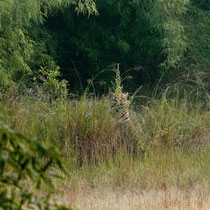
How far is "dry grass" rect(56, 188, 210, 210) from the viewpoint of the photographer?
5809 mm

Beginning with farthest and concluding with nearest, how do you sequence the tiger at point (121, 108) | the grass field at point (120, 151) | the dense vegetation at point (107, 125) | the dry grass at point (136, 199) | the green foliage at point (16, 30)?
the green foliage at point (16, 30) → the tiger at point (121, 108) → the dense vegetation at point (107, 125) → the grass field at point (120, 151) → the dry grass at point (136, 199)

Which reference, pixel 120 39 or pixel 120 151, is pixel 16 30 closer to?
pixel 120 39

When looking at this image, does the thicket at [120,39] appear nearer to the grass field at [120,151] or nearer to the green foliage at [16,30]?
the green foliage at [16,30]

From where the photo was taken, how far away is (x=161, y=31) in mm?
13109

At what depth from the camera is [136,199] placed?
6.18 metres

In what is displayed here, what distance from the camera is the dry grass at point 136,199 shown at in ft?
19.1

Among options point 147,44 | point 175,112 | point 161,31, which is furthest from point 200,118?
point 147,44

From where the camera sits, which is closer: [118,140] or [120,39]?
[118,140]

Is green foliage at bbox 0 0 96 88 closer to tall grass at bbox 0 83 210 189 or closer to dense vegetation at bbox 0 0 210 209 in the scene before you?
dense vegetation at bbox 0 0 210 209

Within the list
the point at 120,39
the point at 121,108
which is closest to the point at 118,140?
the point at 121,108

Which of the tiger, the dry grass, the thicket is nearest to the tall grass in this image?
the tiger

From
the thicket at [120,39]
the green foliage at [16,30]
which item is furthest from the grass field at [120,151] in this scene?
the thicket at [120,39]

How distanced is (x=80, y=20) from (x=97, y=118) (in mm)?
7646

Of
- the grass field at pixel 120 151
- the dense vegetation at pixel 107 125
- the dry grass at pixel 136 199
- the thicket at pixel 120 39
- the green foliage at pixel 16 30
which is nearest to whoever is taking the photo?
the dry grass at pixel 136 199
